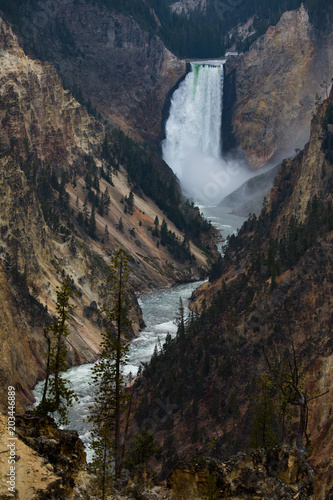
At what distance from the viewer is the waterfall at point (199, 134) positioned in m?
158

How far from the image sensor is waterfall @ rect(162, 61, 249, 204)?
158 metres

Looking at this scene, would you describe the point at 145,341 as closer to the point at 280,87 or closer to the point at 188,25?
the point at 280,87

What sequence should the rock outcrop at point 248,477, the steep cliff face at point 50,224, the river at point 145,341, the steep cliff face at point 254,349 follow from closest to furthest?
the rock outcrop at point 248,477 < the steep cliff face at point 254,349 < the river at point 145,341 < the steep cliff face at point 50,224

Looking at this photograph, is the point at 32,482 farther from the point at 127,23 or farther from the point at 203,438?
the point at 127,23

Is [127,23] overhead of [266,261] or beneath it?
overhead

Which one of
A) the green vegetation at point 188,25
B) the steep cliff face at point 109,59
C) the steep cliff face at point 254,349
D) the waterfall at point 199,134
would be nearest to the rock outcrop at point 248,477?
the steep cliff face at point 254,349

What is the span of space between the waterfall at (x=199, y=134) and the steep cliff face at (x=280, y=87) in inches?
202

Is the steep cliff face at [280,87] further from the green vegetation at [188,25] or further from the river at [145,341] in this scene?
the river at [145,341]

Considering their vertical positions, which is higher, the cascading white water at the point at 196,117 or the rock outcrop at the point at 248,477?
the cascading white water at the point at 196,117

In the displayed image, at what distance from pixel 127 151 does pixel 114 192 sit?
59.6 ft

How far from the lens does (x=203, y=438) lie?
37.8 m

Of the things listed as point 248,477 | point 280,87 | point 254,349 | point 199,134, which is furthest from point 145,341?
point 280,87

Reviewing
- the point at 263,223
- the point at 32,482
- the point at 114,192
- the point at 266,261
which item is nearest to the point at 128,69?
the point at 114,192

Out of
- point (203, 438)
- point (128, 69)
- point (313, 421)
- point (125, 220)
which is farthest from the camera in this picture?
point (128, 69)
